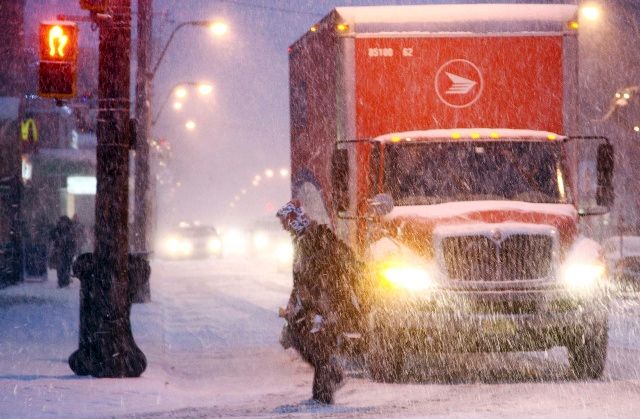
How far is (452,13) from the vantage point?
532 inches

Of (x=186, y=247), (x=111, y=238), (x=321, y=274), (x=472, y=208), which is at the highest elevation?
(x=472, y=208)

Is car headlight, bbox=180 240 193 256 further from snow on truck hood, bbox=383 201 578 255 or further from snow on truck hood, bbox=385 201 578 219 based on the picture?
snow on truck hood, bbox=383 201 578 255

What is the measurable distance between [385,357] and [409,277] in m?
0.93

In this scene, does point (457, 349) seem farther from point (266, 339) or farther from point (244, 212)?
point (244, 212)

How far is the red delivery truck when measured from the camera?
472 inches

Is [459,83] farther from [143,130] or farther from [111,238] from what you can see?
[143,130]

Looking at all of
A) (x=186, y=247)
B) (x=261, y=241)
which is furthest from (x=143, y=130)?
(x=261, y=241)

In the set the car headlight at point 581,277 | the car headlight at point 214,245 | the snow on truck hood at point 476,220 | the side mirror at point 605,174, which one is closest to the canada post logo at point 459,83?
the snow on truck hood at point 476,220

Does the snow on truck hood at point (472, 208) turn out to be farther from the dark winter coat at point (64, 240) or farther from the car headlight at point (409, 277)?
the dark winter coat at point (64, 240)

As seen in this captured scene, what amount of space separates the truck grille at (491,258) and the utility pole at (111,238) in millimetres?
3345

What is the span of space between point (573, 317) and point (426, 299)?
1.50 meters

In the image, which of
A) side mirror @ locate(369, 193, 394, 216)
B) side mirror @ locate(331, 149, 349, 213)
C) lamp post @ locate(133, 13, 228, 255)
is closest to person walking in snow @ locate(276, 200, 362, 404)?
side mirror @ locate(369, 193, 394, 216)

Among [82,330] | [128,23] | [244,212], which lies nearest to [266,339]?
[82,330]

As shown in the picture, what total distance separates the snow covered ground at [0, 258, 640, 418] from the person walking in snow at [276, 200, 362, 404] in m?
0.34
